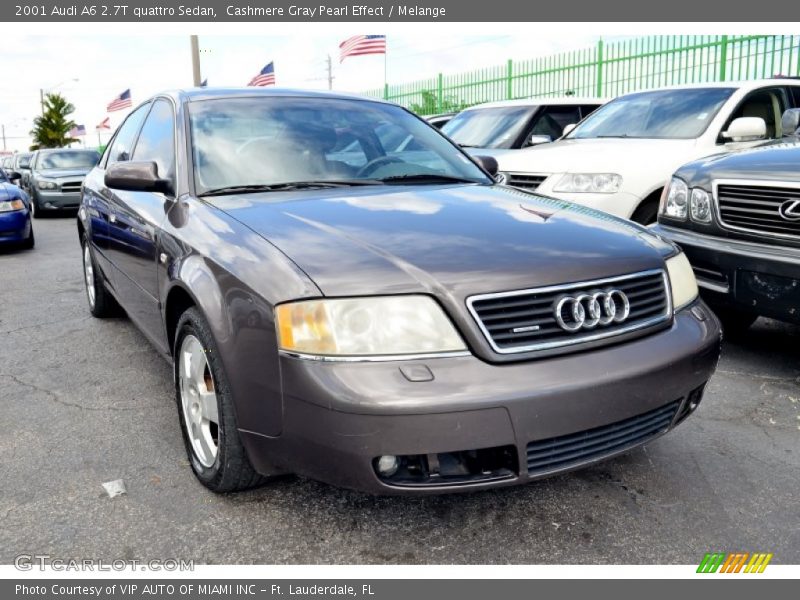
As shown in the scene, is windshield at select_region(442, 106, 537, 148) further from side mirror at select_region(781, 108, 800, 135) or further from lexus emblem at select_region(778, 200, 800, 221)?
lexus emblem at select_region(778, 200, 800, 221)

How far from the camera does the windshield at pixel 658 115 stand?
5.82m

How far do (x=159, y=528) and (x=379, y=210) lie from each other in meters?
1.29

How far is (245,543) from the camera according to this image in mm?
2244

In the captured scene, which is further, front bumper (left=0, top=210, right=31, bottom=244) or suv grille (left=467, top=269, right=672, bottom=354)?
front bumper (left=0, top=210, right=31, bottom=244)

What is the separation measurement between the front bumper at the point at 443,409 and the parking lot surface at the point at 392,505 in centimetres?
31

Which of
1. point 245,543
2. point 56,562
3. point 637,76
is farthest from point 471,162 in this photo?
point 637,76

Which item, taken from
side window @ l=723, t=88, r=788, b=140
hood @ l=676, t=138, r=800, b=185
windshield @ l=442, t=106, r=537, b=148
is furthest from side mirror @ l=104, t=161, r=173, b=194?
windshield @ l=442, t=106, r=537, b=148

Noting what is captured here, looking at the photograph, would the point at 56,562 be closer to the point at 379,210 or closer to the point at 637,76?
the point at 379,210

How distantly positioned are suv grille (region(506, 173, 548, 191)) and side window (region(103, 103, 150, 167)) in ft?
10.2

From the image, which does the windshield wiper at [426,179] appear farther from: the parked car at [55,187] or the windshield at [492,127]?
the parked car at [55,187]

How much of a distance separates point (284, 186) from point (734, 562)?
81.4 inches

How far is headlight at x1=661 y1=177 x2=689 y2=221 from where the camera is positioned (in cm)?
401

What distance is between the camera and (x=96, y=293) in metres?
5.05

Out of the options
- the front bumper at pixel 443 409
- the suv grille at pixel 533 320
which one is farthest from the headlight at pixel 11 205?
the suv grille at pixel 533 320
